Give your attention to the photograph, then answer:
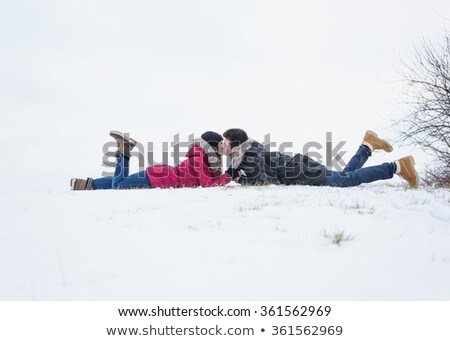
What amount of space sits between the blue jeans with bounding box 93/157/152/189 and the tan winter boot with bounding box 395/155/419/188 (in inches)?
188

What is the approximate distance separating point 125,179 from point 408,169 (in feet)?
17.8

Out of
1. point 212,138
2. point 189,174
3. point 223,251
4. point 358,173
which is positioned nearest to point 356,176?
point 358,173

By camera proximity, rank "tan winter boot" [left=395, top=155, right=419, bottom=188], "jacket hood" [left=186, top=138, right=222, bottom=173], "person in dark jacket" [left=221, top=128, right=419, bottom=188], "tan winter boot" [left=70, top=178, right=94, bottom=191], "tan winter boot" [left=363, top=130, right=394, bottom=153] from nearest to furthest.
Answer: "tan winter boot" [left=395, top=155, right=419, bottom=188], "person in dark jacket" [left=221, top=128, right=419, bottom=188], "jacket hood" [left=186, top=138, right=222, bottom=173], "tan winter boot" [left=70, top=178, right=94, bottom=191], "tan winter boot" [left=363, top=130, right=394, bottom=153]

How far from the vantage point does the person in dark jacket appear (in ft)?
21.4

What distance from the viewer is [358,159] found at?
7004 mm

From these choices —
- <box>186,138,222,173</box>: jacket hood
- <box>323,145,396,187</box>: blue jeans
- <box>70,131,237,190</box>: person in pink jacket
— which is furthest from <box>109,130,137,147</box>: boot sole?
<box>323,145,396,187</box>: blue jeans

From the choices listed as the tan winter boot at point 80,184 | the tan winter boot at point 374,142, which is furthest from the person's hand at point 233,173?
the tan winter boot at point 80,184

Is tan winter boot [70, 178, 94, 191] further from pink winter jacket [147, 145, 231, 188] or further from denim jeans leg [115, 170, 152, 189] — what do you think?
pink winter jacket [147, 145, 231, 188]

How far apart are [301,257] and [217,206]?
5.43 ft

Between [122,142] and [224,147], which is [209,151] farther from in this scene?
[122,142]

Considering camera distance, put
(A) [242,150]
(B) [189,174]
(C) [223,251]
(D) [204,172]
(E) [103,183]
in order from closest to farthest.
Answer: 1. (C) [223,251]
2. (A) [242,150]
3. (D) [204,172]
4. (B) [189,174]
5. (E) [103,183]

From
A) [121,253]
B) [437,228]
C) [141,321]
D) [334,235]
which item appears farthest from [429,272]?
[121,253]

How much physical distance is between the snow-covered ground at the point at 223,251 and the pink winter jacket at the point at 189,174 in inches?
99.0

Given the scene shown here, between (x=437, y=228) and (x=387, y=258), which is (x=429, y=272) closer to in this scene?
(x=387, y=258)
